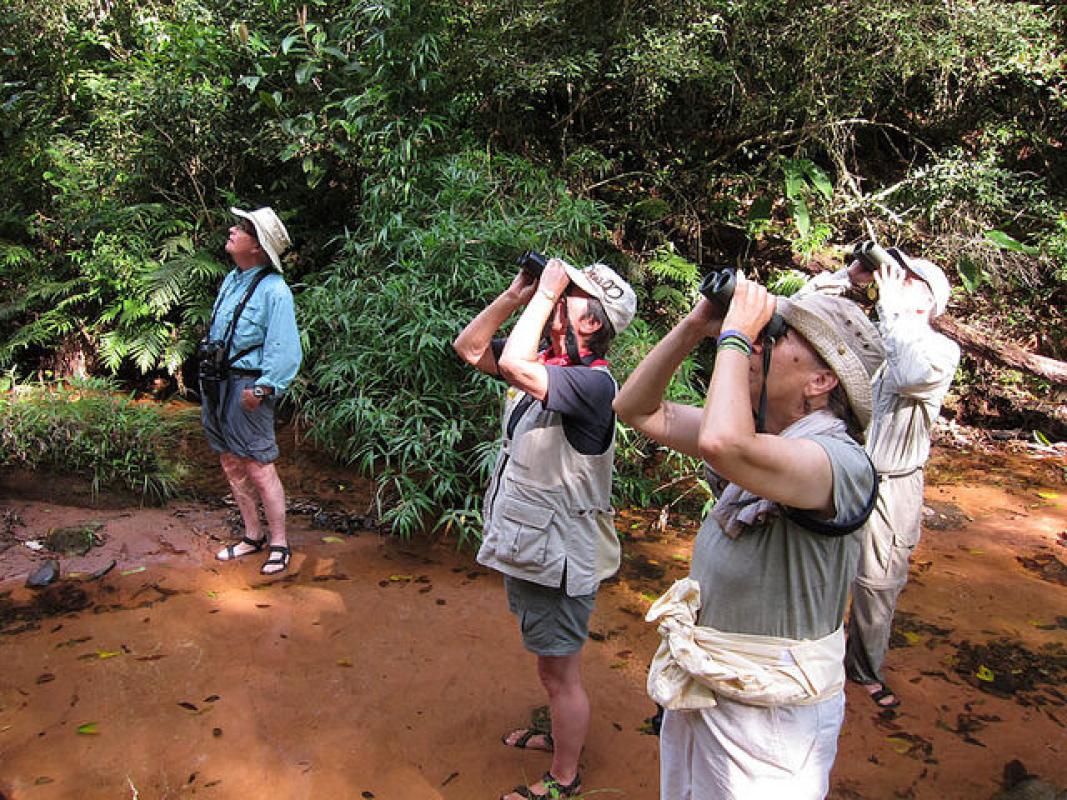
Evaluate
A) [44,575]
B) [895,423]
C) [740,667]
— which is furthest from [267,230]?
[740,667]

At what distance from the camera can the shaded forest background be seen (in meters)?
5.78

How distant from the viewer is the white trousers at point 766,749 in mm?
1552

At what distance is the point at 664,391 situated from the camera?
1.88 meters

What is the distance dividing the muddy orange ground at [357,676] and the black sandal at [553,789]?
0.09 meters


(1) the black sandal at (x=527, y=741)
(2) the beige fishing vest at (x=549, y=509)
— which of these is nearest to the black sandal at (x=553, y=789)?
(1) the black sandal at (x=527, y=741)

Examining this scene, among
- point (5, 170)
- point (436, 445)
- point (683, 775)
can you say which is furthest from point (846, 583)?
point (5, 170)

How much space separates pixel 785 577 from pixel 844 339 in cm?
52

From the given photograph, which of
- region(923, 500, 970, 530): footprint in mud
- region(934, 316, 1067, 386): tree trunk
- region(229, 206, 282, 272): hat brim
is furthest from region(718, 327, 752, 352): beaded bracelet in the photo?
region(934, 316, 1067, 386): tree trunk

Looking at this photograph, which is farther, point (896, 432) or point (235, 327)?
point (235, 327)

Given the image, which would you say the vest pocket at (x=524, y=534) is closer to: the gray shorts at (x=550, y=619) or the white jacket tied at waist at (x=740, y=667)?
the gray shorts at (x=550, y=619)

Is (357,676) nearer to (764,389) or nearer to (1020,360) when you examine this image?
(764,389)

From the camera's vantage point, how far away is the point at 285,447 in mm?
5996

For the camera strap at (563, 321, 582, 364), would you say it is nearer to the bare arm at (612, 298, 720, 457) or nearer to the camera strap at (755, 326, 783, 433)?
the bare arm at (612, 298, 720, 457)

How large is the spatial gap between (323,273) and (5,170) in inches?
145
